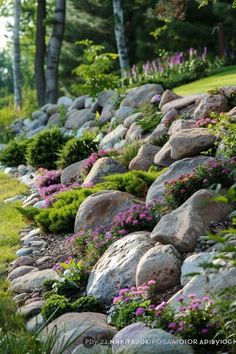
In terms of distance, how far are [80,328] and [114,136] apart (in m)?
6.10

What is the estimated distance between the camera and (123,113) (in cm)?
1149

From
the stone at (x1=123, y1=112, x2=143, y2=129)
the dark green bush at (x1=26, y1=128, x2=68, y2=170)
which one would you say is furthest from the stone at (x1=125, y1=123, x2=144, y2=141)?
the dark green bush at (x1=26, y1=128, x2=68, y2=170)

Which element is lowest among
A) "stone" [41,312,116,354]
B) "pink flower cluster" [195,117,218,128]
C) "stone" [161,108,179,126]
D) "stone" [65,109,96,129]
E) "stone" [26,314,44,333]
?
"stone" [26,314,44,333]

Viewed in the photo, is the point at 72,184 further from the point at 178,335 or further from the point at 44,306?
the point at 178,335

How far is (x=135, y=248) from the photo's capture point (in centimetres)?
608

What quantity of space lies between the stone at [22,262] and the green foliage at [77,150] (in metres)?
3.72

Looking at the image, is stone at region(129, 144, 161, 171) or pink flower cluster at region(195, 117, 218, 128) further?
stone at region(129, 144, 161, 171)

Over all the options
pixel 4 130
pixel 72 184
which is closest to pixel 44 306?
pixel 72 184

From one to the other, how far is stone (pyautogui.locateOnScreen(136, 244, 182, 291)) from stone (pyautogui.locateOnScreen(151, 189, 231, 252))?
0.17 metres

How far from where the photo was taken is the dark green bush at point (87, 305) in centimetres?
572

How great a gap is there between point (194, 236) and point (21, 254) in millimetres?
2572

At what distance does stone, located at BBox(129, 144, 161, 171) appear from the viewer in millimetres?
8641

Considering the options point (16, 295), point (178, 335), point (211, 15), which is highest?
point (211, 15)

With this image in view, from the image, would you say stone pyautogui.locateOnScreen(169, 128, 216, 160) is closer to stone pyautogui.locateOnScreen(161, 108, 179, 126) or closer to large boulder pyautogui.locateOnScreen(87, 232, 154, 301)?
large boulder pyautogui.locateOnScreen(87, 232, 154, 301)
